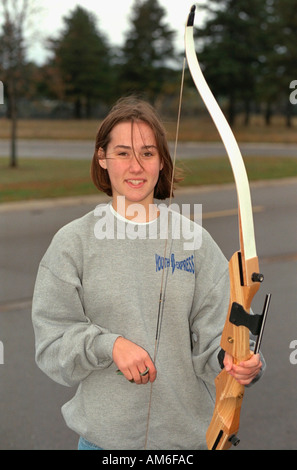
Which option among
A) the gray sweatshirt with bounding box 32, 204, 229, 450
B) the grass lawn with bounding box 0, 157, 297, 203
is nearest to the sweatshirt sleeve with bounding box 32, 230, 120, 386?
the gray sweatshirt with bounding box 32, 204, 229, 450

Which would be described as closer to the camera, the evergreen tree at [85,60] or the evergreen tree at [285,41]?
the evergreen tree at [285,41]

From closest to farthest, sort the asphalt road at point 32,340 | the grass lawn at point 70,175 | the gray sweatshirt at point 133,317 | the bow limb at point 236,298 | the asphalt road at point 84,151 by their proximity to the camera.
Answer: the bow limb at point 236,298, the gray sweatshirt at point 133,317, the asphalt road at point 32,340, the grass lawn at point 70,175, the asphalt road at point 84,151

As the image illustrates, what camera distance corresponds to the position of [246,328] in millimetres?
1697

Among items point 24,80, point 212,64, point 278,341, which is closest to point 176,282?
point 278,341

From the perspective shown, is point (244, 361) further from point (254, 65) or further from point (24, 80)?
point (254, 65)

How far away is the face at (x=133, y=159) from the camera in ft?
6.59

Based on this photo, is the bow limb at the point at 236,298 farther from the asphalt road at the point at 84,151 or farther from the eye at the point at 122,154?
the asphalt road at the point at 84,151

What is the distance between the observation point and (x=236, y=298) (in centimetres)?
170

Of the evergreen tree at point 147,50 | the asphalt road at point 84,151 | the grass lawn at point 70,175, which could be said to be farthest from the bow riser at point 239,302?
the evergreen tree at point 147,50

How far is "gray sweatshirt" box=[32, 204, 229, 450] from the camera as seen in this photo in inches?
76.9

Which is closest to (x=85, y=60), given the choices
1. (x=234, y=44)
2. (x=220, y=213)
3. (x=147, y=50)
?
(x=147, y=50)

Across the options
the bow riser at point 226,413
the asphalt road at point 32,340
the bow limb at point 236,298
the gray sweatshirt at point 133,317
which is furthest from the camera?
the asphalt road at point 32,340

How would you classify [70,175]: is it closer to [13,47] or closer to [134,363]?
[13,47]

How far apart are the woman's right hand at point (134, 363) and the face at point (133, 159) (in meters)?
0.46
